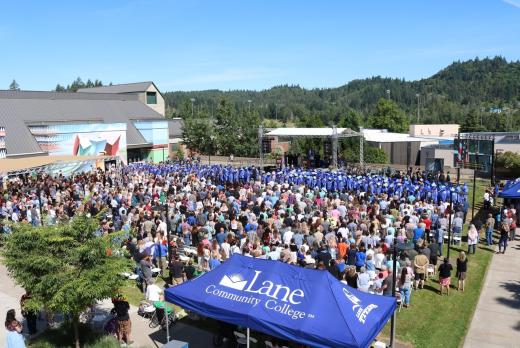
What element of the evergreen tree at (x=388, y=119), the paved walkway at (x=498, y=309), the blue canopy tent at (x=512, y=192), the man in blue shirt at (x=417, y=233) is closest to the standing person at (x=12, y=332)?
the paved walkway at (x=498, y=309)

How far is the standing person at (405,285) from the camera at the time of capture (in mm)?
11008

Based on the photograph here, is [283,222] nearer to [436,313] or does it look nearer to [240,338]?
[436,313]

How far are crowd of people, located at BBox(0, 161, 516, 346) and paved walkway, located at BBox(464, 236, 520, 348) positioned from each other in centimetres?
95

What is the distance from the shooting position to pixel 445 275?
38.8ft

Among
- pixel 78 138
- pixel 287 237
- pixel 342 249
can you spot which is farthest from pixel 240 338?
pixel 78 138

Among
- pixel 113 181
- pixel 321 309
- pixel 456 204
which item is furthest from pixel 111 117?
pixel 321 309

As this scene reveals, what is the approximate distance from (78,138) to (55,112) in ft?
26.3

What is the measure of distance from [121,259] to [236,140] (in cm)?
4139

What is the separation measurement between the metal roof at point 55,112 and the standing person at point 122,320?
28.6 m

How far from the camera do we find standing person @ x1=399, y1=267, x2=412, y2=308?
36.1 feet

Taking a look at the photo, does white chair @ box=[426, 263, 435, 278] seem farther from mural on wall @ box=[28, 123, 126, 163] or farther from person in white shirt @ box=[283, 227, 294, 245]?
mural on wall @ box=[28, 123, 126, 163]

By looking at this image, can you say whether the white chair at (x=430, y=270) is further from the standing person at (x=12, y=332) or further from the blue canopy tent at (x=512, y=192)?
the standing person at (x=12, y=332)

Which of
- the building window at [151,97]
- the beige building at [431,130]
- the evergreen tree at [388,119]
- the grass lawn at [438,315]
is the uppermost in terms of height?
the building window at [151,97]

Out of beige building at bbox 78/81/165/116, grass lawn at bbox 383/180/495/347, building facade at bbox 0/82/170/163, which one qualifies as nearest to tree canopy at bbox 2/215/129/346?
grass lawn at bbox 383/180/495/347
